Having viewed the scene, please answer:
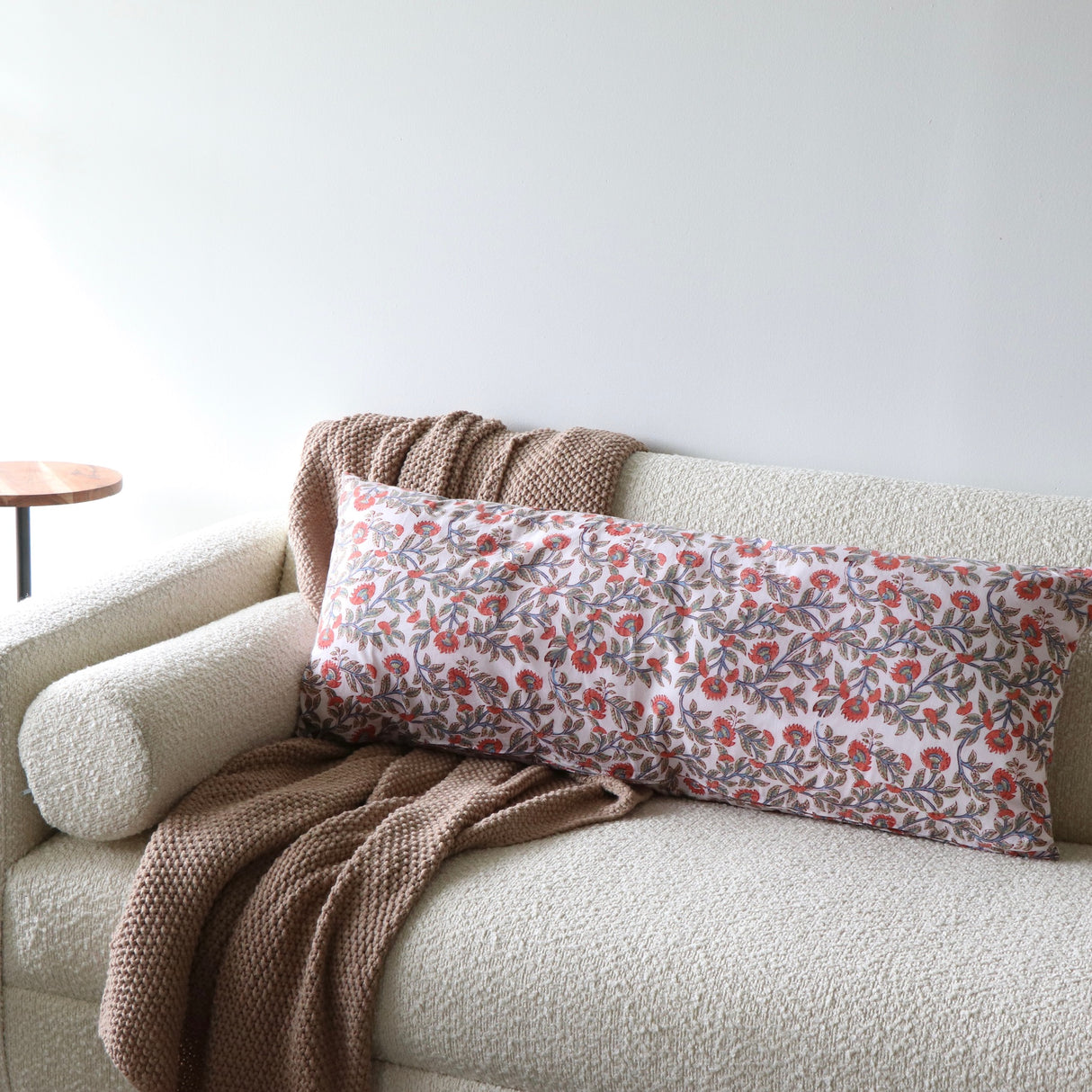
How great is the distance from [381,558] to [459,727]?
233 millimetres

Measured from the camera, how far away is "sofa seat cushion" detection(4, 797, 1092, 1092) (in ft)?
3.61

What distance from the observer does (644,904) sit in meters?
1.23

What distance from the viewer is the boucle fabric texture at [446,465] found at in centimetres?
171

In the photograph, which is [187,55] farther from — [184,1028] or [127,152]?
[184,1028]

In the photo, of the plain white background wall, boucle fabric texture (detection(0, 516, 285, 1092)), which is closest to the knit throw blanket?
boucle fabric texture (detection(0, 516, 285, 1092))

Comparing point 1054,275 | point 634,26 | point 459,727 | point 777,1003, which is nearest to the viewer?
point 777,1003

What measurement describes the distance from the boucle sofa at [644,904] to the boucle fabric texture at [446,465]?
3.7 inches

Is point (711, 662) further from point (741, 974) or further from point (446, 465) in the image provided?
point (446, 465)

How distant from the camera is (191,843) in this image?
4.29 ft

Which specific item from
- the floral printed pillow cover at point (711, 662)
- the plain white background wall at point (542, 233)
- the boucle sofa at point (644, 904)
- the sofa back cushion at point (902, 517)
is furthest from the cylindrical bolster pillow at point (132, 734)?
the sofa back cushion at point (902, 517)

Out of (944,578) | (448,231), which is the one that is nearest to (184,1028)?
(944,578)

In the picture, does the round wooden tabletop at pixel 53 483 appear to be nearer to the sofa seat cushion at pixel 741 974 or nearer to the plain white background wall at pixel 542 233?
the plain white background wall at pixel 542 233

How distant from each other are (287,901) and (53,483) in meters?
0.99

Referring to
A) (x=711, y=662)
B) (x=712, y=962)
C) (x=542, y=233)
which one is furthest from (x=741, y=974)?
(x=542, y=233)
